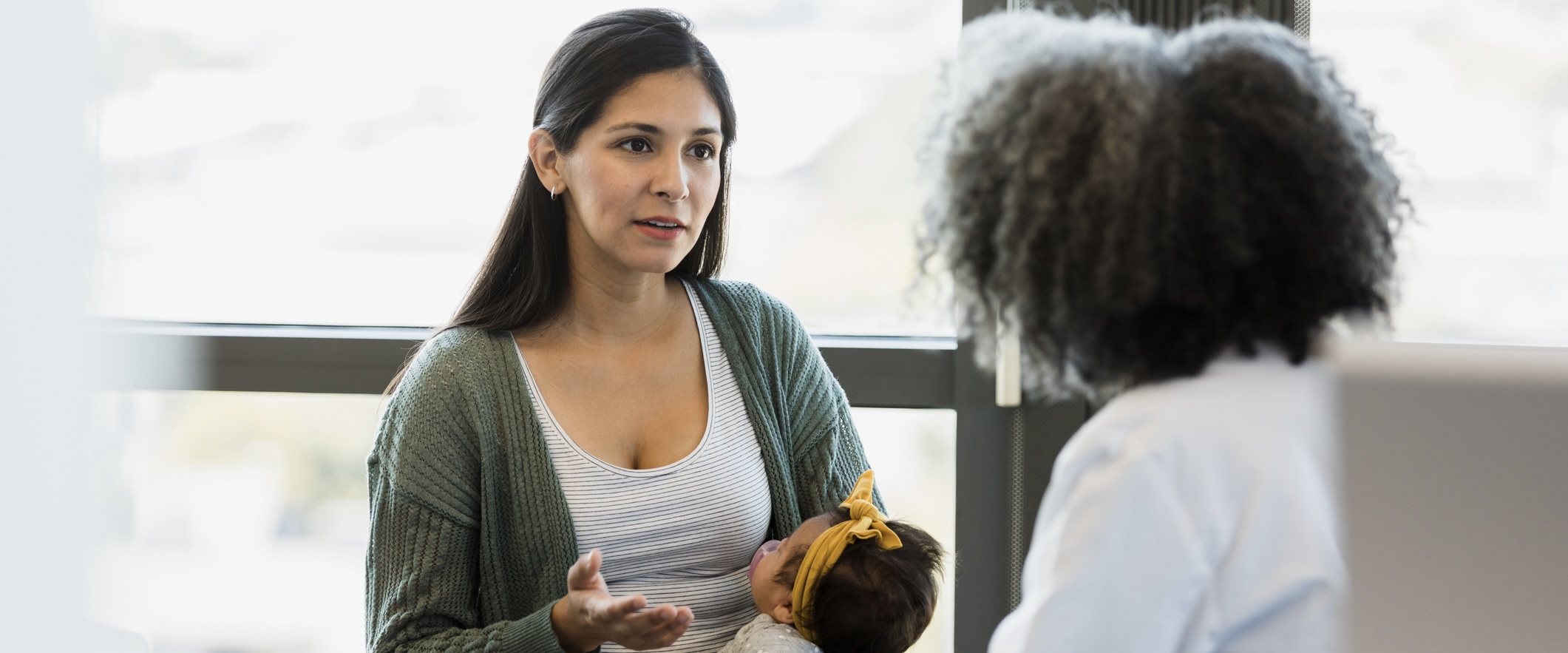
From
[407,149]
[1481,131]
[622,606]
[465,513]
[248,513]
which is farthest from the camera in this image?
[248,513]

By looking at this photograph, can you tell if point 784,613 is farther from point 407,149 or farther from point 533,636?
point 407,149

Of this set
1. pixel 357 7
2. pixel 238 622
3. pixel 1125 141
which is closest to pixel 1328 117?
pixel 1125 141

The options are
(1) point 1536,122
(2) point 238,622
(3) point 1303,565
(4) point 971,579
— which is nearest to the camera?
(3) point 1303,565

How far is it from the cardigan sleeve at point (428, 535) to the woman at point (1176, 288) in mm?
794

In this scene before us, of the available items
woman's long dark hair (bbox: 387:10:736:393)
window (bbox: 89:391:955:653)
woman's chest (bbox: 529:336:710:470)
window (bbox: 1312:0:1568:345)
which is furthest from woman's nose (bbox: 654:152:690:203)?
window (bbox: 1312:0:1568:345)

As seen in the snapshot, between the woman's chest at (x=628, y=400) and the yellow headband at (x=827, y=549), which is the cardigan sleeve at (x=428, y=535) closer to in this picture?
the woman's chest at (x=628, y=400)

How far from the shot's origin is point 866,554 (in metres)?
1.45

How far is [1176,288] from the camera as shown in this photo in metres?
0.87

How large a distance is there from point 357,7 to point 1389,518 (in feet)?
6.54

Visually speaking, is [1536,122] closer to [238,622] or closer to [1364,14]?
[1364,14]

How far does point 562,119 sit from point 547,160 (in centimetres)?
7

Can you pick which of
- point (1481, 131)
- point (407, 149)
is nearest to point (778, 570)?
point (407, 149)

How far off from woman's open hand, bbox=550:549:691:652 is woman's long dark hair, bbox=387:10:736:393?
19.7 inches

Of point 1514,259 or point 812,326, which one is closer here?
point 1514,259
